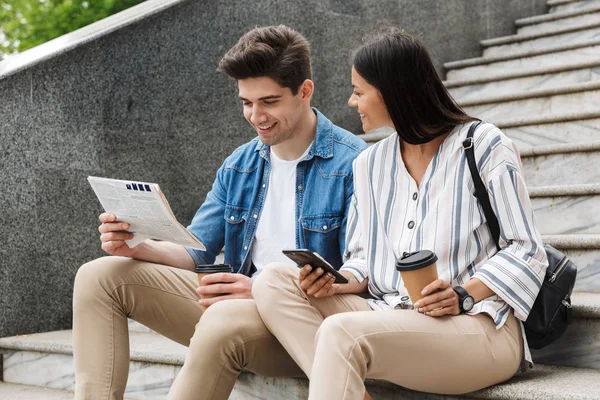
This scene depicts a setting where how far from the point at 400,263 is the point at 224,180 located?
4.06ft

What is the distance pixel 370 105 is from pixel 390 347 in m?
0.76

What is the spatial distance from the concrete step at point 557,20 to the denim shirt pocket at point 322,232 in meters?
3.38

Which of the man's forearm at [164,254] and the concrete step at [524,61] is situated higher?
the concrete step at [524,61]

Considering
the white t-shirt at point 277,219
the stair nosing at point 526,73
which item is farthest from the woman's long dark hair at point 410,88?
the stair nosing at point 526,73

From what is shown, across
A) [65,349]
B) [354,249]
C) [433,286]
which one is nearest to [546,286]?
[433,286]

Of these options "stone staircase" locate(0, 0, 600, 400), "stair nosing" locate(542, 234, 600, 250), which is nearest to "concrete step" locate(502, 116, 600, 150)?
"stone staircase" locate(0, 0, 600, 400)

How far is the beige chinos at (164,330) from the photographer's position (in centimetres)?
236

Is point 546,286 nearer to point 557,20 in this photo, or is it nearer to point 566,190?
point 566,190

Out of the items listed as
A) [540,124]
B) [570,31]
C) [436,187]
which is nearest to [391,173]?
[436,187]

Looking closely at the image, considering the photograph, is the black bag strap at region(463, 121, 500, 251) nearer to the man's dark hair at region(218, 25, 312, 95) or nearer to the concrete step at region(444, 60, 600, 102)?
the man's dark hair at region(218, 25, 312, 95)

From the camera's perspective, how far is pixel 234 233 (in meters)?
3.05

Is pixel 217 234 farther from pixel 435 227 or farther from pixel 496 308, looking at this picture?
pixel 496 308

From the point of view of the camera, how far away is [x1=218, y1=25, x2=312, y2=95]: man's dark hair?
2.87 metres

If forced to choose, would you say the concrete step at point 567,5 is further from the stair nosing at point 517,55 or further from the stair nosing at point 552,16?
the stair nosing at point 517,55
